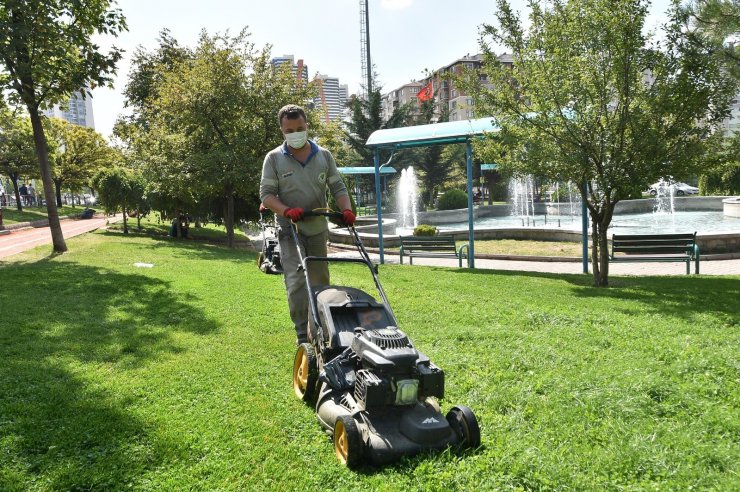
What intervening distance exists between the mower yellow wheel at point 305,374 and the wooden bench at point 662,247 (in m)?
9.68

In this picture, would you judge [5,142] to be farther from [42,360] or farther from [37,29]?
[42,360]

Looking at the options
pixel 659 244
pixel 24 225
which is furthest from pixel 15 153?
pixel 659 244

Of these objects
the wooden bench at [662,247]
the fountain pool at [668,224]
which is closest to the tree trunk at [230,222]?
the fountain pool at [668,224]

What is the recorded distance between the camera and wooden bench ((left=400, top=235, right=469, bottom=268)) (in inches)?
550

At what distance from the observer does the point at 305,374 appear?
13.1 ft

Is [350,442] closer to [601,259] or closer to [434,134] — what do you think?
[601,259]

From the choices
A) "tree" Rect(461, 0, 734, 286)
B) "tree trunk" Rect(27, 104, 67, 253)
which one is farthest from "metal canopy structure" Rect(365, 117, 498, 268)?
"tree trunk" Rect(27, 104, 67, 253)

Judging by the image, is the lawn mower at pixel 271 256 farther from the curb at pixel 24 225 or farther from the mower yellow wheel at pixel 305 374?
the curb at pixel 24 225

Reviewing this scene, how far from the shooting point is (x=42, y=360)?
465 cm

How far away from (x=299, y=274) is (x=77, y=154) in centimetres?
4694

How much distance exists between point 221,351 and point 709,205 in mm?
32075

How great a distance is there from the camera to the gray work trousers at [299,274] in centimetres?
455

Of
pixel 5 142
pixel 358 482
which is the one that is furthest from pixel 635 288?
pixel 5 142

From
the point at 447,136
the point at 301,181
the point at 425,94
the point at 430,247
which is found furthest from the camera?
the point at 425,94
